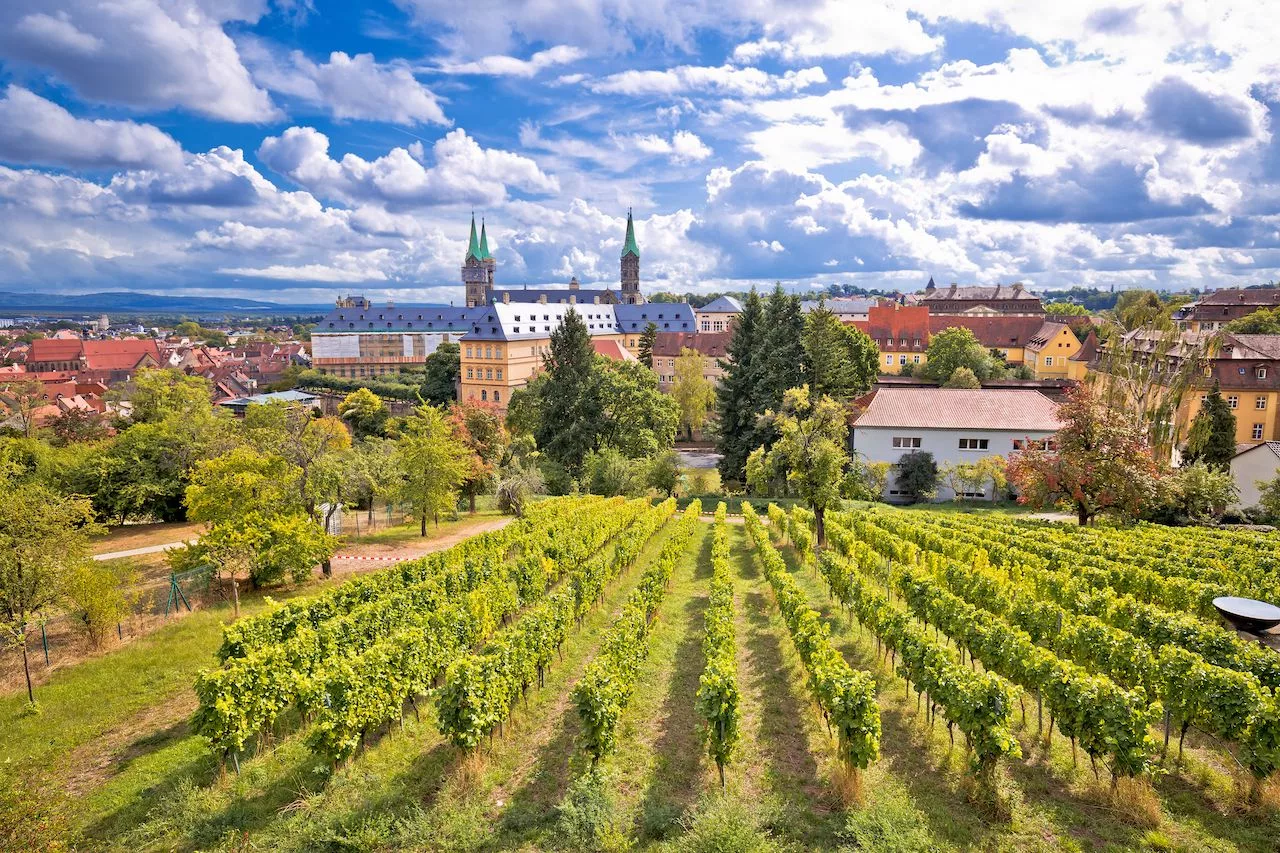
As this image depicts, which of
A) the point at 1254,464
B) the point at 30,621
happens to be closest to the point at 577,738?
the point at 30,621

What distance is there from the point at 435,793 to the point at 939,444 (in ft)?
138

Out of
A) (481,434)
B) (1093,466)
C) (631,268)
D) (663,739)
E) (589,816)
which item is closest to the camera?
(589,816)

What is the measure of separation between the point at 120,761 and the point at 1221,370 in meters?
70.0

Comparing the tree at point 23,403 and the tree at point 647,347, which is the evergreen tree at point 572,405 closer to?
the tree at point 23,403

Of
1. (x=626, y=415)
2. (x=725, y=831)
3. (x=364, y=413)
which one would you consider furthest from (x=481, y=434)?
(x=725, y=831)

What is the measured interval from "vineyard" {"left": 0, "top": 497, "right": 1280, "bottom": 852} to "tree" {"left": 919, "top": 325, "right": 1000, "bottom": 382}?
204 ft

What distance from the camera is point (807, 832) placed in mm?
10625

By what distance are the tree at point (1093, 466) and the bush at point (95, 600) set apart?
113ft

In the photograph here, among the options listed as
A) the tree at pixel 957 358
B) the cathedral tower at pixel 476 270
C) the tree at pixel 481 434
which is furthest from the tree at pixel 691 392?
the cathedral tower at pixel 476 270

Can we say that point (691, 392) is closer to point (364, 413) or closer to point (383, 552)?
point (364, 413)

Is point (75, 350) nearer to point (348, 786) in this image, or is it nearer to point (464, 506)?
point (464, 506)

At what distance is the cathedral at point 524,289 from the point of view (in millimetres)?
162250

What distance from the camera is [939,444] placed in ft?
151

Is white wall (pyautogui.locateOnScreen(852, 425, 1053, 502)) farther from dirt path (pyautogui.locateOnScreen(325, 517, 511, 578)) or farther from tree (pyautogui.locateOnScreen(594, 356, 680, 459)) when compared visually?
dirt path (pyautogui.locateOnScreen(325, 517, 511, 578))
